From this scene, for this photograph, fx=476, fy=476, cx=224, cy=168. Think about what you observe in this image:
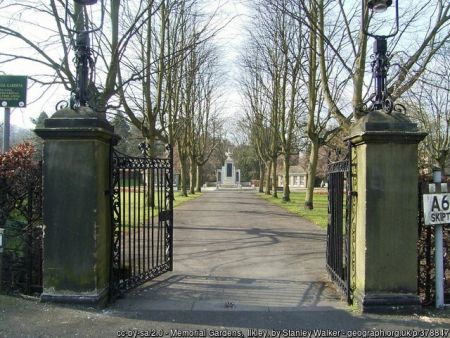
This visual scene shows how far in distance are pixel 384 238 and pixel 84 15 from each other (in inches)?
362

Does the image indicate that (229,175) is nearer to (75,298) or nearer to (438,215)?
(438,215)

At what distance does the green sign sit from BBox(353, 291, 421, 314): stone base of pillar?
7.12 meters

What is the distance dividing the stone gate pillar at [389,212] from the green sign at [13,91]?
6.47m

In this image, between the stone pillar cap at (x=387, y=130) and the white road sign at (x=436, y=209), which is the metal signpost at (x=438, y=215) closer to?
the white road sign at (x=436, y=209)

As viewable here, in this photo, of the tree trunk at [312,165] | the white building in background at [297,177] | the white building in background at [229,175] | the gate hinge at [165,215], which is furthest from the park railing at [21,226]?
the white building in background at [297,177]

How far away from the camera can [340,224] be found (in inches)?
303

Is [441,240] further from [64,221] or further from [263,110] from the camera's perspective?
[263,110]

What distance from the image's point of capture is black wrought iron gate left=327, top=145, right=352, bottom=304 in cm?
678

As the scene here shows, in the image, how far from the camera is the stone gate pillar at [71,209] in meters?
6.27

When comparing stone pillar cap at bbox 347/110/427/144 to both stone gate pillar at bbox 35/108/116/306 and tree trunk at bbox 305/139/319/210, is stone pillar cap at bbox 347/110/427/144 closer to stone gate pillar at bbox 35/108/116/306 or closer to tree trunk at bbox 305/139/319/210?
stone gate pillar at bbox 35/108/116/306

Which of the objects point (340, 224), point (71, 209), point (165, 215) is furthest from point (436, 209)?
point (71, 209)

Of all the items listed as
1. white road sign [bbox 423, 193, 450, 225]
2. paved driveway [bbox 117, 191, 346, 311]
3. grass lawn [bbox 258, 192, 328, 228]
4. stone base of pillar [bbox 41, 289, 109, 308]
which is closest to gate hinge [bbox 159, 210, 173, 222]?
paved driveway [bbox 117, 191, 346, 311]

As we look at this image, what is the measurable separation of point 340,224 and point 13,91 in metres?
6.58

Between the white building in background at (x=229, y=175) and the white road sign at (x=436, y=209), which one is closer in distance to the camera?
the white road sign at (x=436, y=209)
